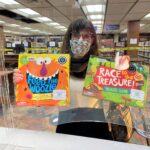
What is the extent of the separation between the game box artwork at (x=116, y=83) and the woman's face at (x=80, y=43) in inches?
5.3

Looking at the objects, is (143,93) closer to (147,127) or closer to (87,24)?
(147,127)

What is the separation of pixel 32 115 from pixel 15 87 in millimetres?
206

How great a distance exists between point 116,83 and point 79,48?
9.8 inches

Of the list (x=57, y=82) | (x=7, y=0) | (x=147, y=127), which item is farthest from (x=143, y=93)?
(x=7, y=0)

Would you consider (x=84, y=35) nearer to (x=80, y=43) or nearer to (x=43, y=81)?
(x=80, y=43)

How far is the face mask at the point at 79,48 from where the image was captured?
87 cm

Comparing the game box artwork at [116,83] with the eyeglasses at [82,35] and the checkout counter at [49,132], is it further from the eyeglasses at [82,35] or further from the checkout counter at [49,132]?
the eyeglasses at [82,35]

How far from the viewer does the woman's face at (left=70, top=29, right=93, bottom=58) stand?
0.87m

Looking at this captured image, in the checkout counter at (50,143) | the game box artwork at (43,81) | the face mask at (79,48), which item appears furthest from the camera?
the face mask at (79,48)

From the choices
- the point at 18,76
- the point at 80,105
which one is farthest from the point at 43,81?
the point at 80,105

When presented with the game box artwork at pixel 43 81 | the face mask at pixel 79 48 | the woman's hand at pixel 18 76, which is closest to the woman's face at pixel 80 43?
the face mask at pixel 79 48

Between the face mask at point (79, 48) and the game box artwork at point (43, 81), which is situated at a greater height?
the face mask at point (79, 48)

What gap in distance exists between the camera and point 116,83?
2.33ft

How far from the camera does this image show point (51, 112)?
889mm
